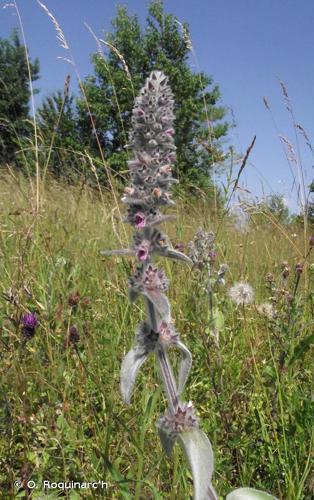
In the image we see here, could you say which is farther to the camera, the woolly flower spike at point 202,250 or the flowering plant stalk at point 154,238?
the woolly flower spike at point 202,250

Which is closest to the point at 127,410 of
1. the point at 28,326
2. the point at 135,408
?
the point at 135,408

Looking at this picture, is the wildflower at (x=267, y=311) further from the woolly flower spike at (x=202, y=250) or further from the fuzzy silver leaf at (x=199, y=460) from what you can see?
the fuzzy silver leaf at (x=199, y=460)

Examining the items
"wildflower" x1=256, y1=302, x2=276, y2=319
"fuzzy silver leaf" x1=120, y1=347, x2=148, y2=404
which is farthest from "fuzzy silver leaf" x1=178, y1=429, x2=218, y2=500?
"wildflower" x1=256, y1=302, x2=276, y2=319

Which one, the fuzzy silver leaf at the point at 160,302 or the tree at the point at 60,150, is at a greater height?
the tree at the point at 60,150

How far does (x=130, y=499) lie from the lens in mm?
1273

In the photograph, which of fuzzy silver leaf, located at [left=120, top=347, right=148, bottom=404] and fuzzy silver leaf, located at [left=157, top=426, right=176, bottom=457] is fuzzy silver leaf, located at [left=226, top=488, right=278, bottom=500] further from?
fuzzy silver leaf, located at [left=120, top=347, right=148, bottom=404]

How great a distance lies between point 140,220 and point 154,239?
0.07 meters

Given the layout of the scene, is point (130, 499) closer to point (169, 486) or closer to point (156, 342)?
point (169, 486)

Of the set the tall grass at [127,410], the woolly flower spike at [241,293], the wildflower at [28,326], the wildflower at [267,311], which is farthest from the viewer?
the woolly flower spike at [241,293]

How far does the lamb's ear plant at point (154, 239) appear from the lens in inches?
45.5

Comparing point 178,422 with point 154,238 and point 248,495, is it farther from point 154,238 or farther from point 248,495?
point 154,238

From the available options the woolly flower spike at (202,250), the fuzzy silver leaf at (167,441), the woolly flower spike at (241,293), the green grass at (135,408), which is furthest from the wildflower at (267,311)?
the fuzzy silver leaf at (167,441)

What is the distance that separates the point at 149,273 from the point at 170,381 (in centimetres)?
29

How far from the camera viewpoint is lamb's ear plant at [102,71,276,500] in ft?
3.79
